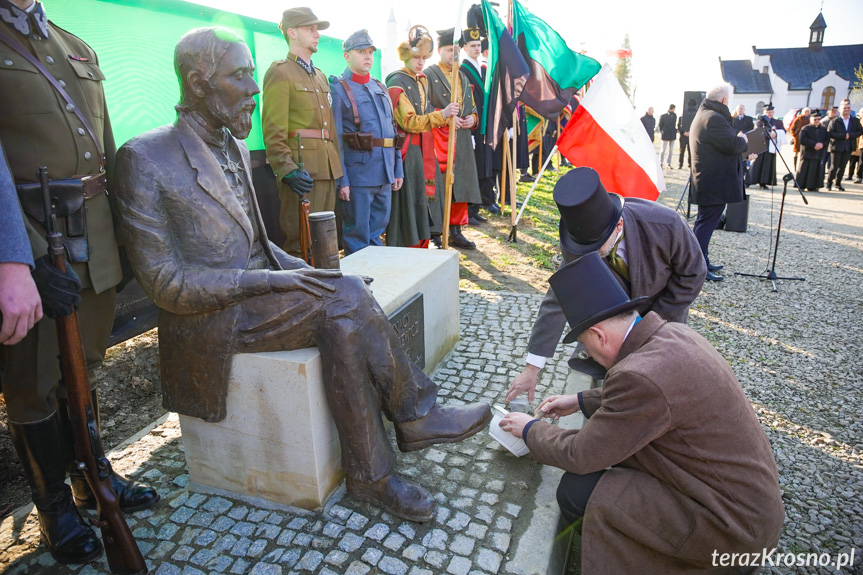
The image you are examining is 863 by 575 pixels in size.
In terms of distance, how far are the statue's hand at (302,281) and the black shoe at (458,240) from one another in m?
5.00

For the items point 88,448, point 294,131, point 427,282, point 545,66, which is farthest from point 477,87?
point 88,448

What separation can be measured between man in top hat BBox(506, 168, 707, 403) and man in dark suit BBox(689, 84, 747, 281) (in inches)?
160

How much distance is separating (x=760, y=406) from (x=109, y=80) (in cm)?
503

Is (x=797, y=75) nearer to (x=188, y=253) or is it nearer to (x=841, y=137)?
(x=841, y=137)

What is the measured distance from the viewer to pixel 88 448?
2082 mm

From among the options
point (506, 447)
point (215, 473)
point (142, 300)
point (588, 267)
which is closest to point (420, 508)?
point (506, 447)

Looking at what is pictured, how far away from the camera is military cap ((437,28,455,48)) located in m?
6.33

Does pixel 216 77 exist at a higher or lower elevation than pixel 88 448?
higher

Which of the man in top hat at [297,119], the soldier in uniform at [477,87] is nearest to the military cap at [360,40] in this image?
the man in top hat at [297,119]

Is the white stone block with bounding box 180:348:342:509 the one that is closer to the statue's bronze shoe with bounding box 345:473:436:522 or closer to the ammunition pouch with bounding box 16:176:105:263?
the statue's bronze shoe with bounding box 345:473:436:522

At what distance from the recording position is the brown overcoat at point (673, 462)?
1.81m

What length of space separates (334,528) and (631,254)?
1851 mm

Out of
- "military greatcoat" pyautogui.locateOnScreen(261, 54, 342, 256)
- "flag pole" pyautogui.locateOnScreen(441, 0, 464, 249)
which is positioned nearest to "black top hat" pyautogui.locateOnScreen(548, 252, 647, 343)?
"military greatcoat" pyautogui.locateOnScreen(261, 54, 342, 256)

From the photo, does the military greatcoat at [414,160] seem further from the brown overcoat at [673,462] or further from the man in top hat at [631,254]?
the brown overcoat at [673,462]
